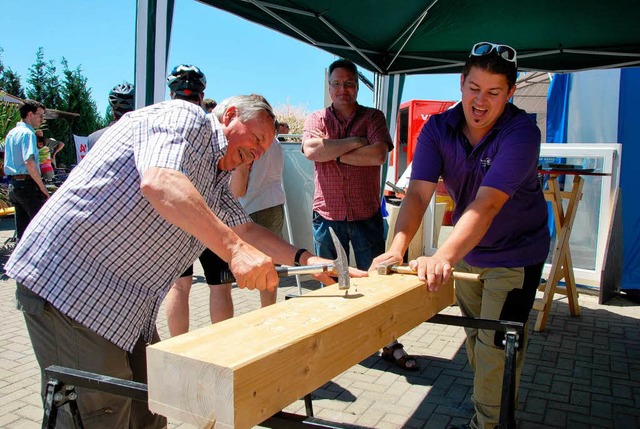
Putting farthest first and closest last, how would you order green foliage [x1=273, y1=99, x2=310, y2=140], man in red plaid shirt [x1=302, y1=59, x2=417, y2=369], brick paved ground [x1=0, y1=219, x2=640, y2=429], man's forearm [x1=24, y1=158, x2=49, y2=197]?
green foliage [x1=273, y1=99, x2=310, y2=140] < man's forearm [x1=24, y1=158, x2=49, y2=197] < man in red plaid shirt [x1=302, y1=59, x2=417, y2=369] < brick paved ground [x1=0, y1=219, x2=640, y2=429]

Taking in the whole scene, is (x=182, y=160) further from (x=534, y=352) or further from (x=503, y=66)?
(x=534, y=352)

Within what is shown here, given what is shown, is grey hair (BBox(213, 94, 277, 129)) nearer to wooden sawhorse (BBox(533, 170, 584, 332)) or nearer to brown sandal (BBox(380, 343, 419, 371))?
brown sandal (BBox(380, 343, 419, 371))

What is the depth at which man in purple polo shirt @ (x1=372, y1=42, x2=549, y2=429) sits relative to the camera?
7.33ft

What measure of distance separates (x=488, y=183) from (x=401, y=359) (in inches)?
80.9

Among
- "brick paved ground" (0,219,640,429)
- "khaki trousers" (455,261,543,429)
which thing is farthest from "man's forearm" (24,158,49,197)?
"khaki trousers" (455,261,543,429)

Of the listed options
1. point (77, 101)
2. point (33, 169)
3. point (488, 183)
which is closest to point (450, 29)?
point (488, 183)

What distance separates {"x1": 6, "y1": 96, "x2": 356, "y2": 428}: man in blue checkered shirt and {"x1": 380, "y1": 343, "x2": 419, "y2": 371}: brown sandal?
2350 mm

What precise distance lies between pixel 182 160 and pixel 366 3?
3010 mm

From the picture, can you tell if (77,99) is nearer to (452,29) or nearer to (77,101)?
(77,101)

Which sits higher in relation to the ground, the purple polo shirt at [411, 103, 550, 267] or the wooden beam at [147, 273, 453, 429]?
the purple polo shirt at [411, 103, 550, 267]

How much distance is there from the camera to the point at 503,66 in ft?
7.29

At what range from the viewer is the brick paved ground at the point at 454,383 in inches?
123

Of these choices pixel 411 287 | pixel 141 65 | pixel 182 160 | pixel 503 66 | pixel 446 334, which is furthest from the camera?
pixel 446 334

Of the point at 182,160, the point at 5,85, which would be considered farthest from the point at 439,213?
the point at 5,85
